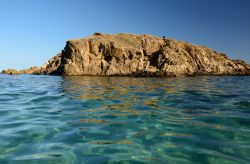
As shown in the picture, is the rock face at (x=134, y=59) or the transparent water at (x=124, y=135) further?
the rock face at (x=134, y=59)

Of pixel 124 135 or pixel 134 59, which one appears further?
pixel 134 59

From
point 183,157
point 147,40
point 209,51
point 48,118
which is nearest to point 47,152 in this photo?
point 183,157

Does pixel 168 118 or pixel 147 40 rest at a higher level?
pixel 147 40

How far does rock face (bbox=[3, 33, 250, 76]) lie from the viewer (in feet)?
→ 196

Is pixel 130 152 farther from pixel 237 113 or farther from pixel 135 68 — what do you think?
pixel 135 68

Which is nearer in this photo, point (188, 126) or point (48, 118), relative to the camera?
point (188, 126)

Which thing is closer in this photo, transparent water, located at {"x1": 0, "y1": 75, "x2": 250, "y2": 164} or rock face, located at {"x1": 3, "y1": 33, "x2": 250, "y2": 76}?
transparent water, located at {"x1": 0, "y1": 75, "x2": 250, "y2": 164}

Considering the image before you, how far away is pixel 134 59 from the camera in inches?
2493

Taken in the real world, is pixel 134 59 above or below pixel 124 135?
above

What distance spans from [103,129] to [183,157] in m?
2.40

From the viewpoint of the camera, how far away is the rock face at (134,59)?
59594 millimetres

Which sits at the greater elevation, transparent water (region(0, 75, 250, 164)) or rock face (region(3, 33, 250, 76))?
rock face (region(3, 33, 250, 76))

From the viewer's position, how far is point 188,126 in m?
6.65

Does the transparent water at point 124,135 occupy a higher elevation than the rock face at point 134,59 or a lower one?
lower
